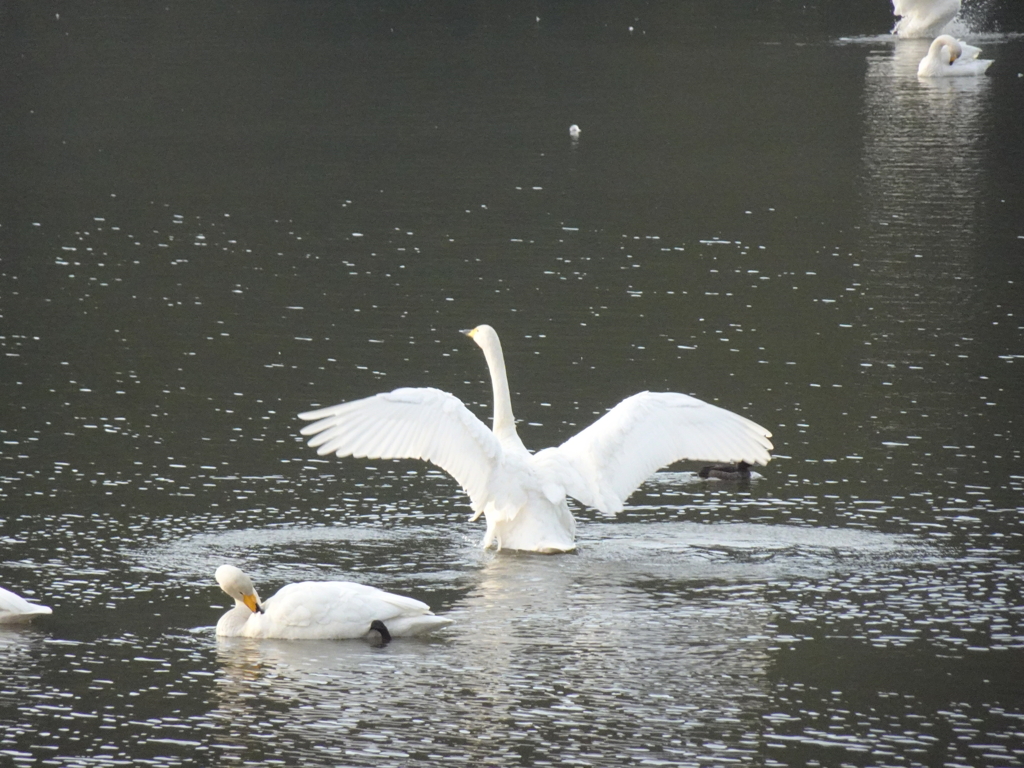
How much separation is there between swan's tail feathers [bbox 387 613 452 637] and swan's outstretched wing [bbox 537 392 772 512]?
2.45 meters

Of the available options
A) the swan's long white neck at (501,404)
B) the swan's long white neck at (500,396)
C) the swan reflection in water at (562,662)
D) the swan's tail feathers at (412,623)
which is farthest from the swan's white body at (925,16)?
the swan's tail feathers at (412,623)

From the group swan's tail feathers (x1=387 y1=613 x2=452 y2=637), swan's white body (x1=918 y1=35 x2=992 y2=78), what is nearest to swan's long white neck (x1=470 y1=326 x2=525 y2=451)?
swan's tail feathers (x1=387 y1=613 x2=452 y2=637)

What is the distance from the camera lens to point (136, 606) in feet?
38.5

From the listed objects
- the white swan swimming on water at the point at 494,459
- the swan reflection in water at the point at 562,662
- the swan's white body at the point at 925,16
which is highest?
the swan's white body at the point at 925,16

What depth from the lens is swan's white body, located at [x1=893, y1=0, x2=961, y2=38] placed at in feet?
173

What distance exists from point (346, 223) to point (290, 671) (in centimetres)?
1614

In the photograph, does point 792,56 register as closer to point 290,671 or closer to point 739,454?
point 739,454

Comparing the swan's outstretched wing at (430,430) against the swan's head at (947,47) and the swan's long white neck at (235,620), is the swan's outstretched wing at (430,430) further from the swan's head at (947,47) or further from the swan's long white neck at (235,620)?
the swan's head at (947,47)

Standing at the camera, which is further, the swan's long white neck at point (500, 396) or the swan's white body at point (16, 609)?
the swan's long white neck at point (500, 396)

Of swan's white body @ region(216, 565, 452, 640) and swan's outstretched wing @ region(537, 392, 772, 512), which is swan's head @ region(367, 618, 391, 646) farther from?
swan's outstretched wing @ region(537, 392, 772, 512)

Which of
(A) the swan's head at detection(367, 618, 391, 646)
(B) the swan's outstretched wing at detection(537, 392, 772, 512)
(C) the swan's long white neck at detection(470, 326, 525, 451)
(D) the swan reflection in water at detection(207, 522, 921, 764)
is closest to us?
(D) the swan reflection in water at detection(207, 522, 921, 764)

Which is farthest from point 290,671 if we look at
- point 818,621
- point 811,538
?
point 811,538

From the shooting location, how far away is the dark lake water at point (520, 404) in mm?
10172

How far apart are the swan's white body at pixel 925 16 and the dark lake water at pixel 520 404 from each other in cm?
1283
